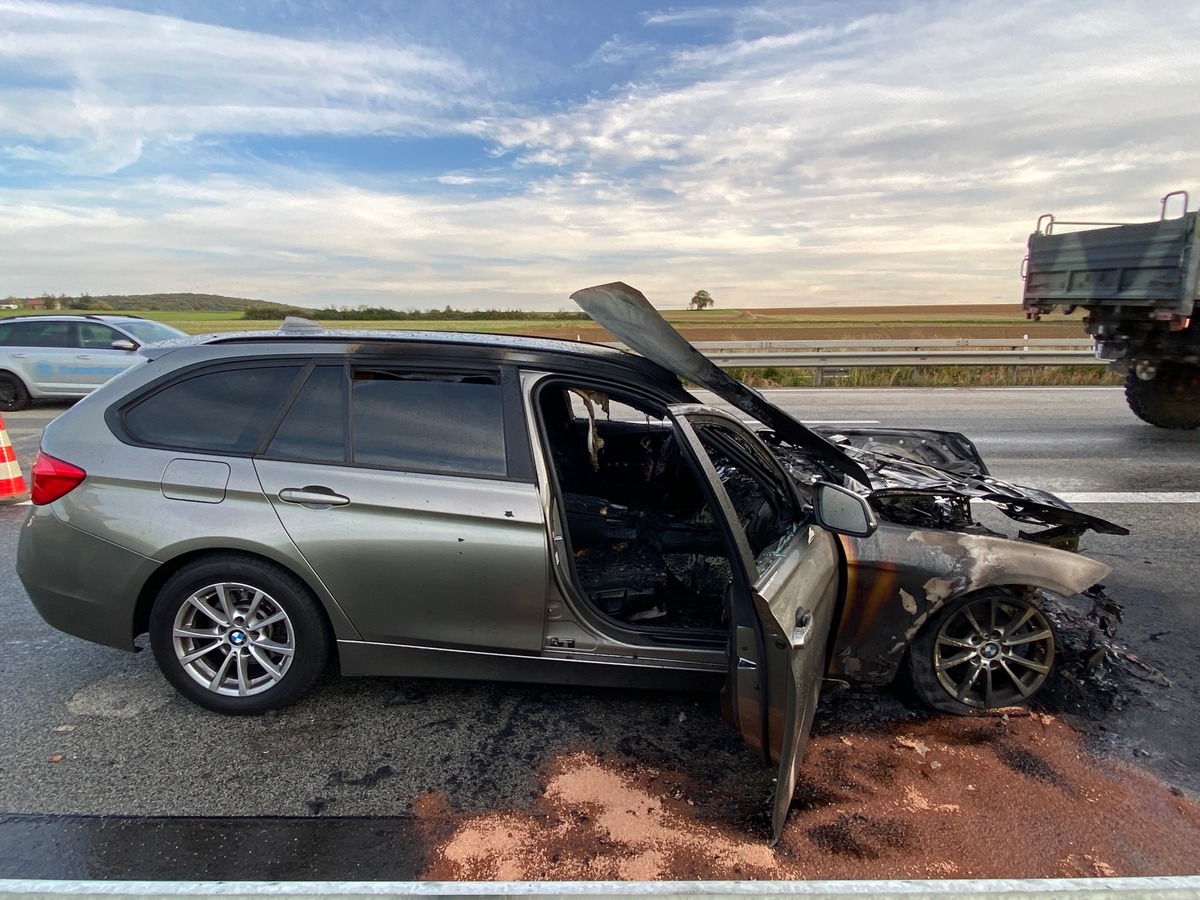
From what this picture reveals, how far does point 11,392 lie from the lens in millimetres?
11977

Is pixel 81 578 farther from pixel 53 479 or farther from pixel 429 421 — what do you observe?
pixel 429 421

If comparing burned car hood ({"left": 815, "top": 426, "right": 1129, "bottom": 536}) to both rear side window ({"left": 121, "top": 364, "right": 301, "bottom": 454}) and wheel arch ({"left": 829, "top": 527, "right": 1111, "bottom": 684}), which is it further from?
rear side window ({"left": 121, "top": 364, "right": 301, "bottom": 454})

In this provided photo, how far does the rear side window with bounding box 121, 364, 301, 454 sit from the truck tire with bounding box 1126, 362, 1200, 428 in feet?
33.0

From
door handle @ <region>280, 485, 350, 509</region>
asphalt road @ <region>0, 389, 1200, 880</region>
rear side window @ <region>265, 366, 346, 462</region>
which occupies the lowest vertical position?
asphalt road @ <region>0, 389, 1200, 880</region>

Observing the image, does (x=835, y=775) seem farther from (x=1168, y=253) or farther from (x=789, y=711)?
(x=1168, y=253)

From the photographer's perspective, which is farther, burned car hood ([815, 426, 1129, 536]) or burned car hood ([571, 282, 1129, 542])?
burned car hood ([815, 426, 1129, 536])

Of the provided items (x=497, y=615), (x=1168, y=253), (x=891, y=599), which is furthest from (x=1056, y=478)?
(x=497, y=615)

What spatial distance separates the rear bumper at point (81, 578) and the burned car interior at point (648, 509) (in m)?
1.77

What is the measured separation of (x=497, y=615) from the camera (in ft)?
9.60

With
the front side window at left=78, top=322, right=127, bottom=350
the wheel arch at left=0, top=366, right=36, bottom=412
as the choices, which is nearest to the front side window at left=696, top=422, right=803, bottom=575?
the front side window at left=78, top=322, right=127, bottom=350

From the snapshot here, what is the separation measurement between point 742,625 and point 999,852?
3.40 feet

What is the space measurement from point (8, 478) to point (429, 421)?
18.1ft

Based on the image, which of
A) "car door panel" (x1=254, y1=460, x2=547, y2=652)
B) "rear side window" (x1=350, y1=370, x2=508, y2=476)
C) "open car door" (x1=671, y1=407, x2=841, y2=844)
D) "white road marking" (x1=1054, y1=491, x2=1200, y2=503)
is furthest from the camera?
"white road marking" (x1=1054, y1=491, x2=1200, y2=503)

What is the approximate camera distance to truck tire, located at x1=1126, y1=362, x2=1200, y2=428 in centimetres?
945
